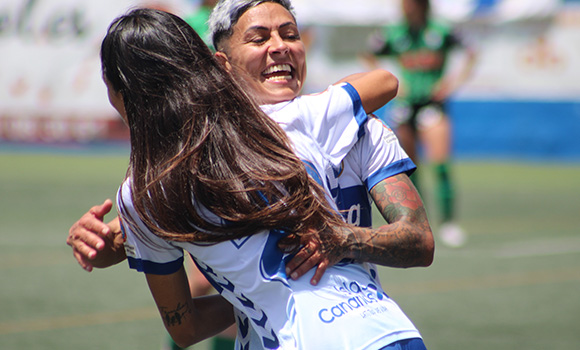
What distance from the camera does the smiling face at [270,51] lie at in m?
2.10

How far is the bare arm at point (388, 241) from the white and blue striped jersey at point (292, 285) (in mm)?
35

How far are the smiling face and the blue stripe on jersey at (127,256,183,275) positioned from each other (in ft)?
1.67

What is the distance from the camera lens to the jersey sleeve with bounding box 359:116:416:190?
196 cm

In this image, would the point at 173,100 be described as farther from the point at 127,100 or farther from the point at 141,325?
the point at 141,325

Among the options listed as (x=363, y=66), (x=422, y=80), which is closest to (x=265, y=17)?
(x=422, y=80)

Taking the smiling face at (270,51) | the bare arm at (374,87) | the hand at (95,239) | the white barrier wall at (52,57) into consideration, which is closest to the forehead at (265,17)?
the smiling face at (270,51)

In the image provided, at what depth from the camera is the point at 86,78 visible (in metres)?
20.6

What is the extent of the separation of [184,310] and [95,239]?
285mm

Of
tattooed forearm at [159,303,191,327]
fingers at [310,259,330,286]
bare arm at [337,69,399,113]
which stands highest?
bare arm at [337,69,399,113]

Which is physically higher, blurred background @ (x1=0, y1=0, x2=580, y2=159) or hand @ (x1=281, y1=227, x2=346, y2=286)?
blurred background @ (x1=0, y1=0, x2=580, y2=159)

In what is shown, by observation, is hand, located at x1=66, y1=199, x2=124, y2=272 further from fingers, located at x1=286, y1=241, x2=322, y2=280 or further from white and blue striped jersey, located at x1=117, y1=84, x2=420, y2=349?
fingers, located at x1=286, y1=241, x2=322, y2=280

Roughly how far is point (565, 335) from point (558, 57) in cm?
1602

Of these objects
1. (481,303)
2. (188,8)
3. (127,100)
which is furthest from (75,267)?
(188,8)

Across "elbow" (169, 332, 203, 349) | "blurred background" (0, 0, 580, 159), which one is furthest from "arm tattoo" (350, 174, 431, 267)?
"blurred background" (0, 0, 580, 159)
